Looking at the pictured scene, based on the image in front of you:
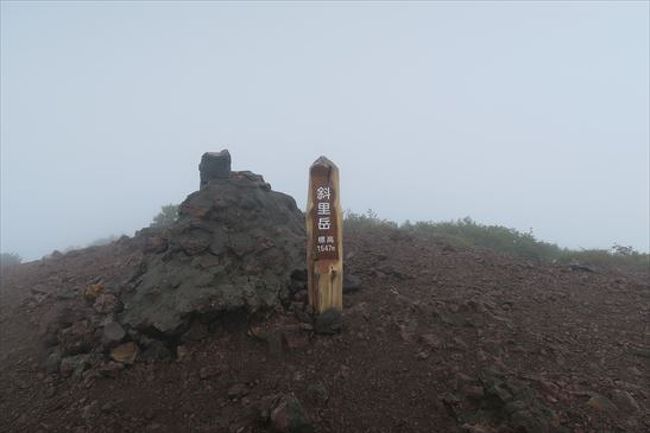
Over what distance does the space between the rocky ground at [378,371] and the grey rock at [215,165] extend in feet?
8.55

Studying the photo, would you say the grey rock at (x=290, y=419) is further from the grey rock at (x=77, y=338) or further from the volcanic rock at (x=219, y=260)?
the grey rock at (x=77, y=338)

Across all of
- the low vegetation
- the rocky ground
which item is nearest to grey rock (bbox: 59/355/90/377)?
the rocky ground

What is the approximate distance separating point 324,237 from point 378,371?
66.0 inches

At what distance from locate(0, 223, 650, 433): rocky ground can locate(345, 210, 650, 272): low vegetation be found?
3897 millimetres

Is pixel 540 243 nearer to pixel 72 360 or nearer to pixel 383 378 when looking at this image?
pixel 383 378

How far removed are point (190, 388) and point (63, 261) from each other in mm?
8109

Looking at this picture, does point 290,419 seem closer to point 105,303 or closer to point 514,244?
point 105,303

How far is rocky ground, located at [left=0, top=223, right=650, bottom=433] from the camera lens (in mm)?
4660


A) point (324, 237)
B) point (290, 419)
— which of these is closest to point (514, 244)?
point (324, 237)

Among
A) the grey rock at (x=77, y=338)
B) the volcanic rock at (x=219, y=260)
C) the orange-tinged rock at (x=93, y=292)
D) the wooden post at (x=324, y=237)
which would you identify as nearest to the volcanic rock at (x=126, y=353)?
the volcanic rock at (x=219, y=260)

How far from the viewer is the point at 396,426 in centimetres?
459

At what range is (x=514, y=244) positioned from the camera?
40.7 ft

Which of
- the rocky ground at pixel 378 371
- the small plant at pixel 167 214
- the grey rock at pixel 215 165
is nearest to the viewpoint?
the rocky ground at pixel 378 371

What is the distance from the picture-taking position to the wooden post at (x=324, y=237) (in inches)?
230
